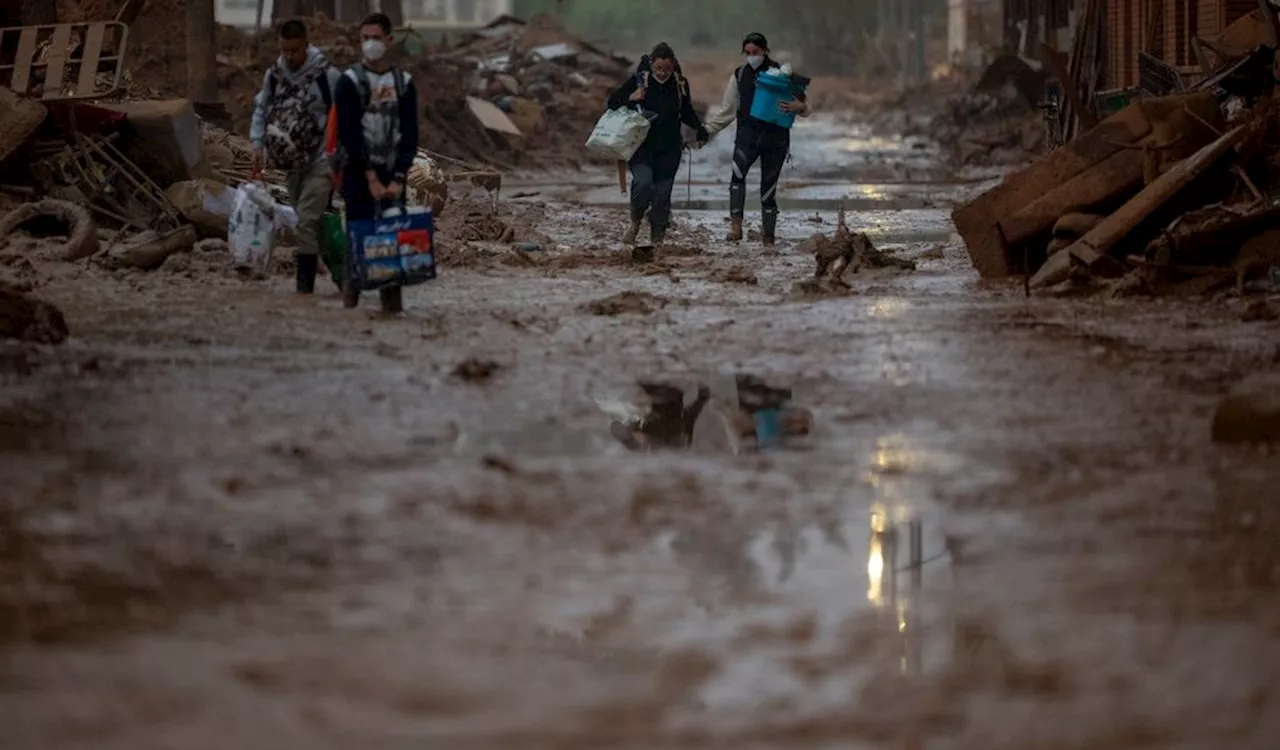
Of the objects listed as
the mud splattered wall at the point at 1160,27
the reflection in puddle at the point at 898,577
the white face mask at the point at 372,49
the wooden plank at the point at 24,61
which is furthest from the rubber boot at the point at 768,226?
the reflection in puddle at the point at 898,577

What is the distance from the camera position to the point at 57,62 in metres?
15.7

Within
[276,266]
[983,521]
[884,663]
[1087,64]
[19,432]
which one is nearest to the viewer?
[884,663]

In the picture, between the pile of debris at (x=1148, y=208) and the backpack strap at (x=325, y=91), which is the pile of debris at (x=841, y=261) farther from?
the backpack strap at (x=325, y=91)

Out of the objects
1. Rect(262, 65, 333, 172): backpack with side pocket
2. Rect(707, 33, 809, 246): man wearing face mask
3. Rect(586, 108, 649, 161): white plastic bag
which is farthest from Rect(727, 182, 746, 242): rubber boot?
Rect(262, 65, 333, 172): backpack with side pocket

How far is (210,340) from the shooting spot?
9.80 meters

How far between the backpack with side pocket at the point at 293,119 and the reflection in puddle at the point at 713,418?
3.55 metres

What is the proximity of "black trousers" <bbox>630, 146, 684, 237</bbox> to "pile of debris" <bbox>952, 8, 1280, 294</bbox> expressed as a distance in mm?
3081

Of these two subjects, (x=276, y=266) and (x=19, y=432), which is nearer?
(x=19, y=432)

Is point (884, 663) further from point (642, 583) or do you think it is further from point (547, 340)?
point (547, 340)

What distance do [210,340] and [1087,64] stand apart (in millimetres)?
17964

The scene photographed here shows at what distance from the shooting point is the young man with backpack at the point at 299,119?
11195 mm

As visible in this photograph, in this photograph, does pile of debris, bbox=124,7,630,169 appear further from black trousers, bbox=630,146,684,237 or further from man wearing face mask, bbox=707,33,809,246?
man wearing face mask, bbox=707,33,809,246

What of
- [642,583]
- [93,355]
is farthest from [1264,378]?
[93,355]

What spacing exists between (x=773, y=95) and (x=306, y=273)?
517 cm
